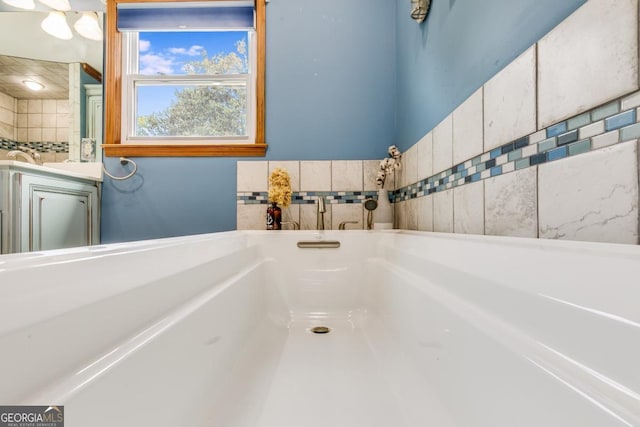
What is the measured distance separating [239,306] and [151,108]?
2000 millimetres

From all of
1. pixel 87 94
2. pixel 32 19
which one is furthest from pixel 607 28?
pixel 32 19

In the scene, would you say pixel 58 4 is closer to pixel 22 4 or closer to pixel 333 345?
pixel 22 4

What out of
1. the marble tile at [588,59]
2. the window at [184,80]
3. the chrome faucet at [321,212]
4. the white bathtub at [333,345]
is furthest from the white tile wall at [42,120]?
the marble tile at [588,59]

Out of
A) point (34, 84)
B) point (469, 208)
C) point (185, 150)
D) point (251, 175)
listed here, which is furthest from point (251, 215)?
point (34, 84)

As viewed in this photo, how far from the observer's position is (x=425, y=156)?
1566 mm

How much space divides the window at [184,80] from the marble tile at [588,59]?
1.69 m

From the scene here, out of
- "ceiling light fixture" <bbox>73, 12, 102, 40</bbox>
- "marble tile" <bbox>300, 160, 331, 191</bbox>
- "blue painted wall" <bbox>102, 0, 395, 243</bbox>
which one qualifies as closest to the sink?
"blue painted wall" <bbox>102, 0, 395, 243</bbox>

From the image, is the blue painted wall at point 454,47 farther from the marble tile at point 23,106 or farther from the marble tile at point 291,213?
the marble tile at point 23,106

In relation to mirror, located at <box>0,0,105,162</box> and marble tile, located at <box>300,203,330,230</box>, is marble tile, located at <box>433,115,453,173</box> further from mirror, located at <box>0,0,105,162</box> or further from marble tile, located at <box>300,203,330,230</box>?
mirror, located at <box>0,0,105,162</box>

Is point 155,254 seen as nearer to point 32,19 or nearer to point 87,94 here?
point 87,94

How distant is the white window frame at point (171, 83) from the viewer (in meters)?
2.19

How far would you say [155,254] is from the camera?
547 mm

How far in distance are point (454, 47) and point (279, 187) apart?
1.18 meters

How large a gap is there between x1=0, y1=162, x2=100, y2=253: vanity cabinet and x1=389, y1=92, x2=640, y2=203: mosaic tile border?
2048 mm
